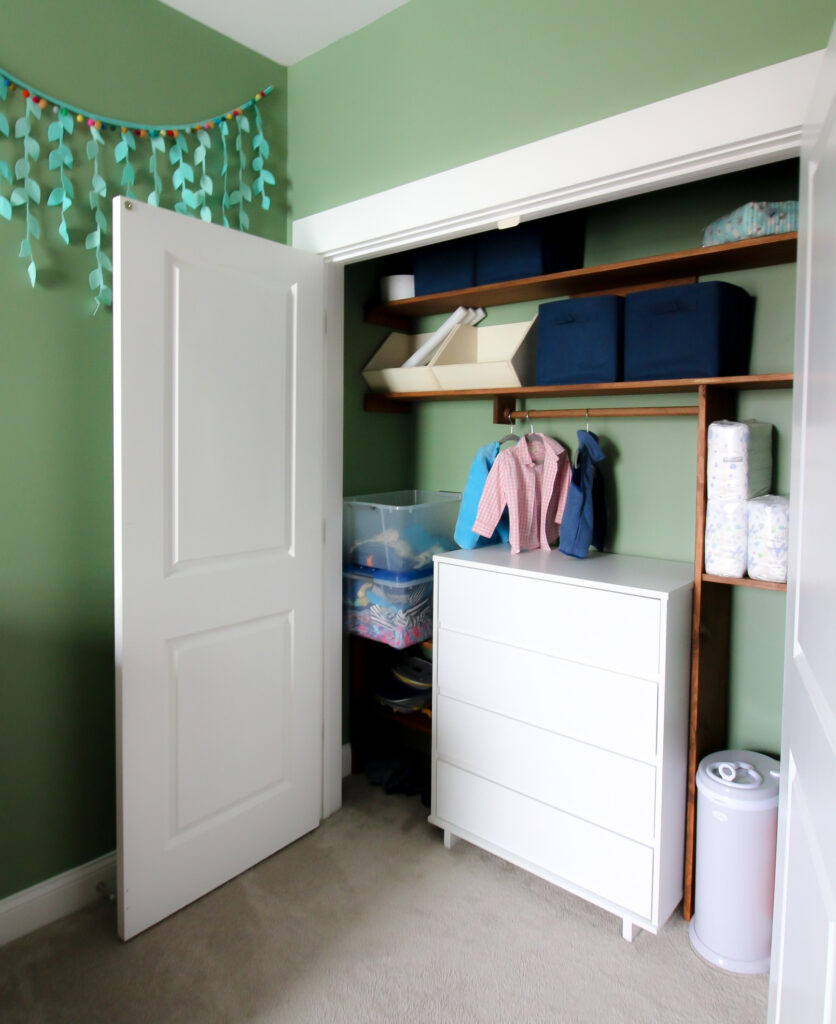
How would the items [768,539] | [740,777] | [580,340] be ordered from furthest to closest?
[580,340] < [740,777] < [768,539]

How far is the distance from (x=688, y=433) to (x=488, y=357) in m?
0.83

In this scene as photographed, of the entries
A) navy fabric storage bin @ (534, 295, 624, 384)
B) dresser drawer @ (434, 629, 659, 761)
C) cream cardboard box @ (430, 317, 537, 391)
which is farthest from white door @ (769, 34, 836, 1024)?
cream cardboard box @ (430, 317, 537, 391)

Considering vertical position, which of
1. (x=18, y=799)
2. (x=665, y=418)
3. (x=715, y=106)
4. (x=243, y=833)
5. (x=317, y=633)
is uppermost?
(x=715, y=106)

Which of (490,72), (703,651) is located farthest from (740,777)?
(490,72)

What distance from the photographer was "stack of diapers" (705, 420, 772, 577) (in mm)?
1889

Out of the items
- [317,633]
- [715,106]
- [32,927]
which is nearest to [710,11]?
[715,106]

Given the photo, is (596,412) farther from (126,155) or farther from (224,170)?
(126,155)

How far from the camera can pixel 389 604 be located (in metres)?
2.57

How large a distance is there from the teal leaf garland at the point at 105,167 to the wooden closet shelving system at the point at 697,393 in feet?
2.58

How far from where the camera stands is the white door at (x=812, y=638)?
2.90 ft

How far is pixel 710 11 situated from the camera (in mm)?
1536

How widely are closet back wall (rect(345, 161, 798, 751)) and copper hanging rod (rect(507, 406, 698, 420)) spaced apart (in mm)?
59

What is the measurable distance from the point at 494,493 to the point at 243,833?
53.7 inches

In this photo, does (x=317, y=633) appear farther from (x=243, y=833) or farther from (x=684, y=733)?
(x=684, y=733)
